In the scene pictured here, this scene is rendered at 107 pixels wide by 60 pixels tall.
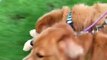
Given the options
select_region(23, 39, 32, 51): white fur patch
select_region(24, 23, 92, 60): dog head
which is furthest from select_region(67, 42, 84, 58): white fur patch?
select_region(23, 39, 32, 51): white fur patch

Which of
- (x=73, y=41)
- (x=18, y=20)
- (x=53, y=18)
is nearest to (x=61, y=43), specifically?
(x=73, y=41)

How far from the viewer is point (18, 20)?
489 centimetres

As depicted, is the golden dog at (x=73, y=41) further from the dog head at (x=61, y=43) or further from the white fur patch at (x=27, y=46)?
the white fur patch at (x=27, y=46)

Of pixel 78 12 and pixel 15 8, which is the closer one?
pixel 78 12

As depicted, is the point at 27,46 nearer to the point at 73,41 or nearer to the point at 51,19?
the point at 51,19

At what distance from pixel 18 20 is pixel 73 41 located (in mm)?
1951

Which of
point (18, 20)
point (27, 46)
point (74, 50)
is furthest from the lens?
point (18, 20)

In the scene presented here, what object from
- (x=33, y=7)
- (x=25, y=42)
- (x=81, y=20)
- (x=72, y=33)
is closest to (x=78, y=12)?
(x=81, y=20)

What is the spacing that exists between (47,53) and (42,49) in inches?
2.1

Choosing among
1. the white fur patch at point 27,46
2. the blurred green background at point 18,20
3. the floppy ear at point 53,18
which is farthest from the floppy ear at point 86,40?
the blurred green background at point 18,20

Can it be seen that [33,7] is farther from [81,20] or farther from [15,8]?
[81,20]

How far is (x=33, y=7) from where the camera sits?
16.5ft

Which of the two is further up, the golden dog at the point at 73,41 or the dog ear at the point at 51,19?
the dog ear at the point at 51,19

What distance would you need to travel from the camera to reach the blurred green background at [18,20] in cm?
450
